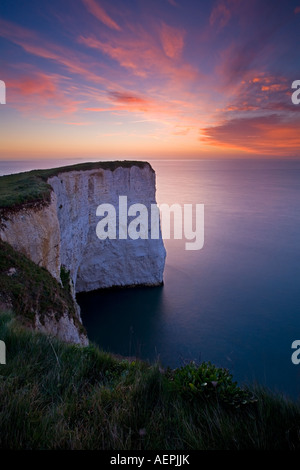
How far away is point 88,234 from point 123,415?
65.1ft

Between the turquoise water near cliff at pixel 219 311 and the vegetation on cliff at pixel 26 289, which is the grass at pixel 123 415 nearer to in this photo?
the vegetation on cliff at pixel 26 289

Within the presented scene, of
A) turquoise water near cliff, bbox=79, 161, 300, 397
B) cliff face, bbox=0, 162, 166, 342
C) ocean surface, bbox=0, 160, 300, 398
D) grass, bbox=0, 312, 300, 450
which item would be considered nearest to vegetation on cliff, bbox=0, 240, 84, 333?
cliff face, bbox=0, 162, 166, 342

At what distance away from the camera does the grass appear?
2070 mm

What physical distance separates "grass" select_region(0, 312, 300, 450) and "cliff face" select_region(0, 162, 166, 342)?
27.6ft

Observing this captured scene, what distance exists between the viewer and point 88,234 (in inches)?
846

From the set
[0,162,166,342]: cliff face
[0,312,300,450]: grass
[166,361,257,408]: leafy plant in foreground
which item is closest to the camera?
[0,312,300,450]: grass

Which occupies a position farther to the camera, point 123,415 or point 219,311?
point 219,311

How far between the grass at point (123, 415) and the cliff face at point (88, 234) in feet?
27.6

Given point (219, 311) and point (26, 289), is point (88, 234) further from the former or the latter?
point (26, 289)

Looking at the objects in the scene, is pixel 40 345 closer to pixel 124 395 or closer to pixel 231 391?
pixel 124 395

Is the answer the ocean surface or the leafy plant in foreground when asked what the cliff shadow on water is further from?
the leafy plant in foreground

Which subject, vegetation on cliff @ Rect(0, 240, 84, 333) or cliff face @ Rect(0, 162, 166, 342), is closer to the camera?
vegetation on cliff @ Rect(0, 240, 84, 333)

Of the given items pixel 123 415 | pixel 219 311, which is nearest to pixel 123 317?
pixel 219 311
